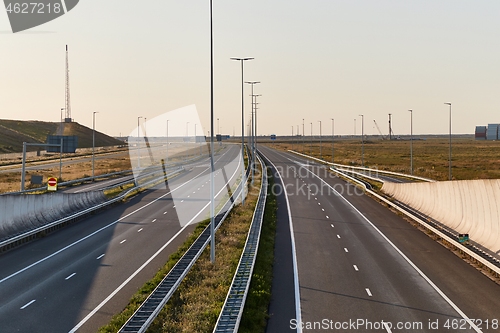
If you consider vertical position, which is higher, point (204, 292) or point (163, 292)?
point (163, 292)

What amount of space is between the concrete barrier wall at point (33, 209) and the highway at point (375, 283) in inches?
607

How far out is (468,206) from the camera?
31359 mm

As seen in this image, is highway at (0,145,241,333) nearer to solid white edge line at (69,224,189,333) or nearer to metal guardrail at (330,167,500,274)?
solid white edge line at (69,224,189,333)

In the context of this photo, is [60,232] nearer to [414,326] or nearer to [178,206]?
[178,206]

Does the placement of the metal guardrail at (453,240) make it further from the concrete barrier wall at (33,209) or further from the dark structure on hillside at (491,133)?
the concrete barrier wall at (33,209)

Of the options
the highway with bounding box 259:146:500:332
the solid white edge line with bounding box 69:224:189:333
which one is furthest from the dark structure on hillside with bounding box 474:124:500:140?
the solid white edge line with bounding box 69:224:189:333

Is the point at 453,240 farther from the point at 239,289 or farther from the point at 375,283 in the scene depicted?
the point at 239,289

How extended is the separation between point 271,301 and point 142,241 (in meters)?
14.2

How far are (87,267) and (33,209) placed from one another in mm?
10323

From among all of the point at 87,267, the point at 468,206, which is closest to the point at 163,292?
the point at 87,267

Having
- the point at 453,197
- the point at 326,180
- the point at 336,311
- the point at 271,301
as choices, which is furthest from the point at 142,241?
the point at 326,180

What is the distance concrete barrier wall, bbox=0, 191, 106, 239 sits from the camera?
31450mm

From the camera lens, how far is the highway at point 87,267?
65.3 feet

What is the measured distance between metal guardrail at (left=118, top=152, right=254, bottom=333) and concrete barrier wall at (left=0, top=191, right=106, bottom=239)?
10781mm
